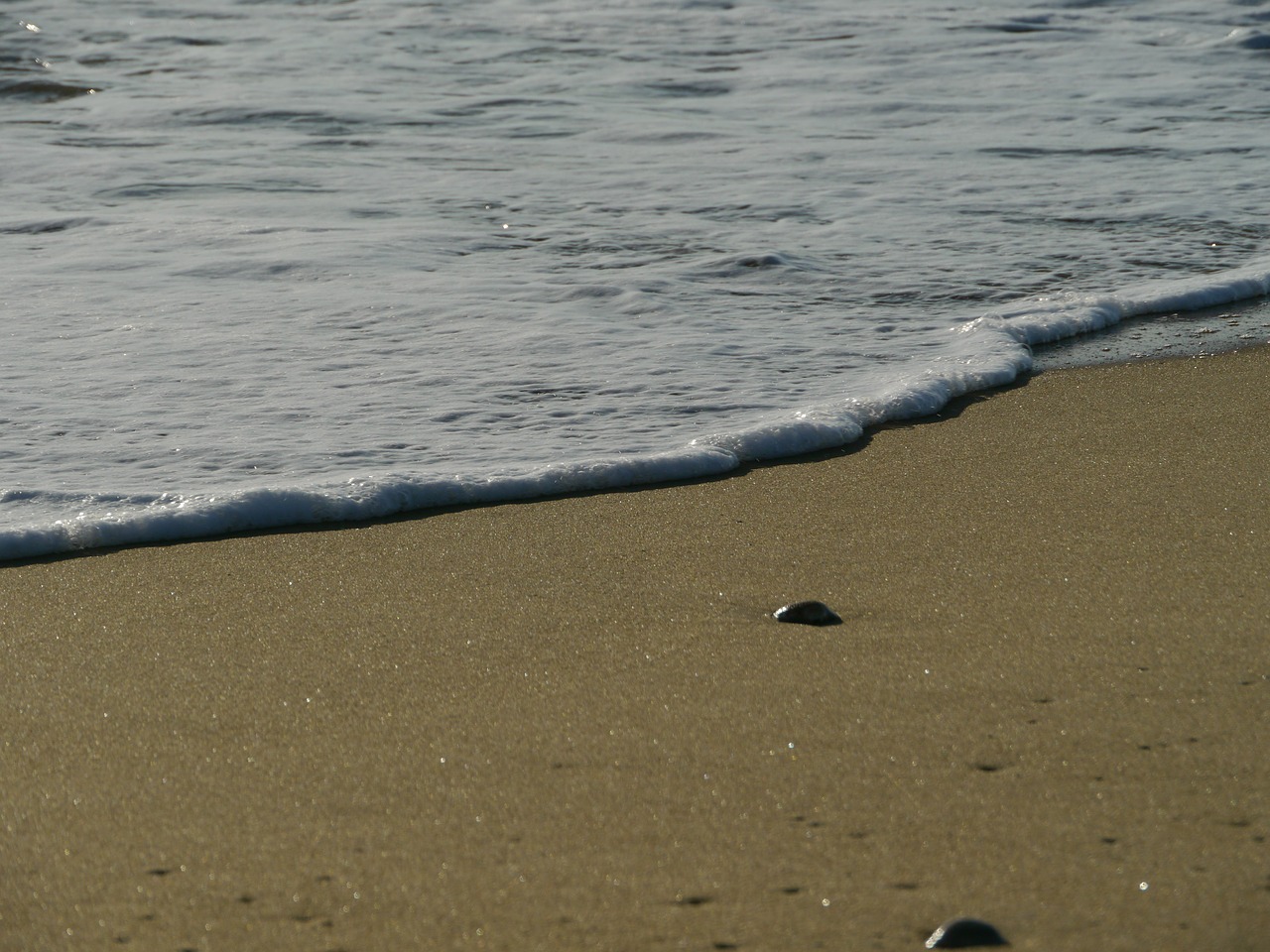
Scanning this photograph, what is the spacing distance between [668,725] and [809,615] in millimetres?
467

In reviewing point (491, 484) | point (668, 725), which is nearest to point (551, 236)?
point (491, 484)

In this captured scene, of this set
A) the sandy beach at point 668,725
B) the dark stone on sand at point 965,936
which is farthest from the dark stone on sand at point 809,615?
the dark stone on sand at point 965,936

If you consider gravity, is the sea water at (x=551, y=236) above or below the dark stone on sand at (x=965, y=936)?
below

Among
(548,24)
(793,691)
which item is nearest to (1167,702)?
(793,691)

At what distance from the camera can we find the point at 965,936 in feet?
4.94

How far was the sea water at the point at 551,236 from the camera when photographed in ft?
11.9

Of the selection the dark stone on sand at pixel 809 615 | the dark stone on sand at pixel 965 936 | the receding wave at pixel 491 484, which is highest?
the dark stone on sand at pixel 965 936

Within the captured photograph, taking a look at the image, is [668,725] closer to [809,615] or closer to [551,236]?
[809,615]

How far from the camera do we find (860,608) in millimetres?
2508

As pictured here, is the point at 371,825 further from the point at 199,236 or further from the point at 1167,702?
the point at 199,236

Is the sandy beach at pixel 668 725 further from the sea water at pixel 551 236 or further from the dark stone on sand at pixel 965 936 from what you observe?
the sea water at pixel 551 236

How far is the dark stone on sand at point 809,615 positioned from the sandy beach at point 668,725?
0.09 ft

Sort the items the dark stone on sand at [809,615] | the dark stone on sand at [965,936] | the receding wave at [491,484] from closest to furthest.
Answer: the dark stone on sand at [965,936] < the dark stone on sand at [809,615] < the receding wave at [491,484]

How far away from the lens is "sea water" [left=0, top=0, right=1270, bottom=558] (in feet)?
11.9
